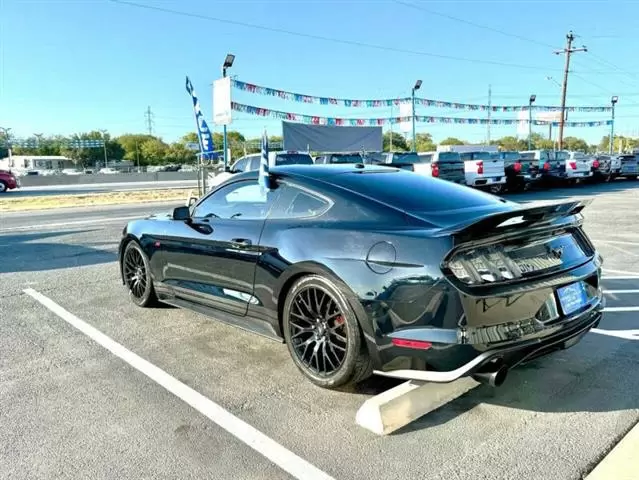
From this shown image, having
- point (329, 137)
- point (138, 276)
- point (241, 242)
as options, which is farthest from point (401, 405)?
point (329, 137)

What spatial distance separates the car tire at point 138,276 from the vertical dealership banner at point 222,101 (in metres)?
15.8

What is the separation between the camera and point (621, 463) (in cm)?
266

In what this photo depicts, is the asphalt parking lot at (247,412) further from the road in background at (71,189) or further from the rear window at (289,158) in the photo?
the road in background at (71,189)

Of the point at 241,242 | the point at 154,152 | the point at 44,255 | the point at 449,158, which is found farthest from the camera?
the point at 154,152

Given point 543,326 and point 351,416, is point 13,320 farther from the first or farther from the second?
point 543,326

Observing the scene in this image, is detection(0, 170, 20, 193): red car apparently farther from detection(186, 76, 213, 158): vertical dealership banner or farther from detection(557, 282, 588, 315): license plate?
detection(557, 282, 588, 315): license plate

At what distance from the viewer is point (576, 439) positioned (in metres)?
2.91

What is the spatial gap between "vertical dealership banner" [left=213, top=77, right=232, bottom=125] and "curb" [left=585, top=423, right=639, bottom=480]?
19.4 m

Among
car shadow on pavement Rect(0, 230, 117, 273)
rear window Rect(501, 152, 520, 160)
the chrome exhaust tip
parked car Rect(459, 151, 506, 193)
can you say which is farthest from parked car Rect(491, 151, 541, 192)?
the chrome exhaust tip

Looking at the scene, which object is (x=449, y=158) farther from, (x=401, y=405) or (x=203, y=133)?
(x=401, y=405)

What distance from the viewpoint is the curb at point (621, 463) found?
2561 mm

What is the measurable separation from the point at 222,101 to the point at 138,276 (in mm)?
16817

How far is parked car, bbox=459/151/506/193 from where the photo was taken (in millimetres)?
18938

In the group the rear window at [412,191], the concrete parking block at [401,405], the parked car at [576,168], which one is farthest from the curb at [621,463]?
the parked car at [576,168]
